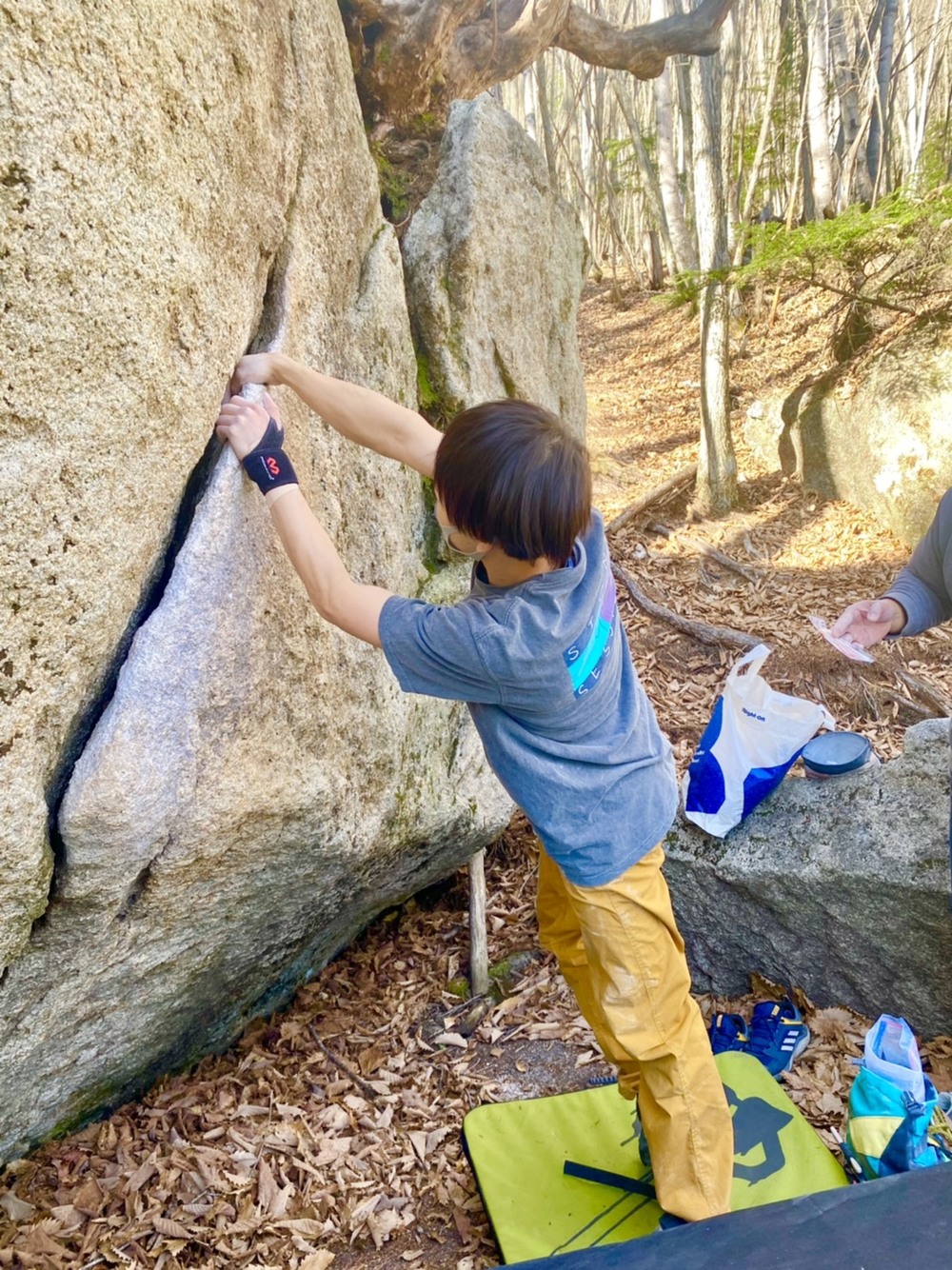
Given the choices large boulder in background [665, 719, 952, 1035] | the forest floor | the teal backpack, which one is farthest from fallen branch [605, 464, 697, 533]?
the teal backpack

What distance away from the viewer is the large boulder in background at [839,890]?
10.7 feet

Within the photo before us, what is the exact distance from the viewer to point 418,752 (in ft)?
11.6

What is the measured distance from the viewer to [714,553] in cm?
768

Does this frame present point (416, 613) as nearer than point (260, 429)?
Yes

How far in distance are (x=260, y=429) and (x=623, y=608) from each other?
475cm

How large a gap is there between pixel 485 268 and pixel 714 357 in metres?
4.80

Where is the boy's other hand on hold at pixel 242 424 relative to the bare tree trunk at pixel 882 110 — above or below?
below

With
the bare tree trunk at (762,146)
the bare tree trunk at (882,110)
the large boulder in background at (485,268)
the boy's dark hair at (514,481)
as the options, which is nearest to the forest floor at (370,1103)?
the boy's dark hair at (514,481)

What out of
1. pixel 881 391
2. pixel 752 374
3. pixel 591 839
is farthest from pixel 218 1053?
pixel 752 374

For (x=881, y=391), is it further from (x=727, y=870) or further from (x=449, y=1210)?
(x=449, y=1210)

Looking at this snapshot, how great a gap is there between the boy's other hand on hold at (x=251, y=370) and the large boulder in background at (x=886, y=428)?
642 centimetres

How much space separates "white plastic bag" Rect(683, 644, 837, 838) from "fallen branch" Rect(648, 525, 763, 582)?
3970mm

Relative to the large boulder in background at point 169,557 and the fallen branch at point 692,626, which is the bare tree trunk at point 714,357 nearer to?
the fallen branch at point 692,626

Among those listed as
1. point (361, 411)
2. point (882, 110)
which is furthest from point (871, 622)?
point (882, 110)
